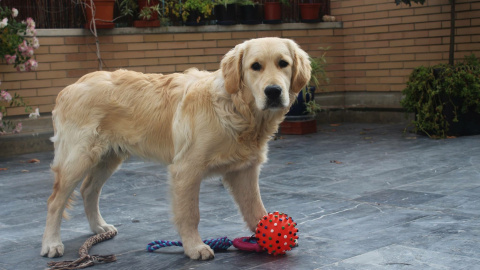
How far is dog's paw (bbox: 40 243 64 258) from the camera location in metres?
4.23

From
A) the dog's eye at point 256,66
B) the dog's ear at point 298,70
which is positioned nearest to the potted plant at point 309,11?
the dog's ear at point 298,70

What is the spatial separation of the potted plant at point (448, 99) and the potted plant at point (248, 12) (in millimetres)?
3005

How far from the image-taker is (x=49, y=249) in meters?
4.25

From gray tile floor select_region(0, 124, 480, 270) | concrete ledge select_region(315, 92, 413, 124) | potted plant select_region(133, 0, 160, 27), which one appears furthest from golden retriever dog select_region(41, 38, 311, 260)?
concrete ledge select_region(315, 92, 413, 124)

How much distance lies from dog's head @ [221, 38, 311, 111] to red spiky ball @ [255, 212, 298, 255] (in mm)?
738

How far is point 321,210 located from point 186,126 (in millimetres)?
1545

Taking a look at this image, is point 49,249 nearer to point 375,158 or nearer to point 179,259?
point 179,259

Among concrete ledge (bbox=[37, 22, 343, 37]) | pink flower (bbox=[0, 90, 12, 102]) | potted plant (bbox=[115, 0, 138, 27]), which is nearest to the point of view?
pink flower (bbox=[0, 90, 12, 102])

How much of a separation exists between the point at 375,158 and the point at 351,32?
4597 millimetres

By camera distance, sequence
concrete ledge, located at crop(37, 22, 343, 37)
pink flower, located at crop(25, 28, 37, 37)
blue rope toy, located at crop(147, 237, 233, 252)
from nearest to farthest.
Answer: blue rope toy, located at crop(147, 237, 233, 252) < pink flower, located at crop(25, 28, 37, 37) < concrete ledge, located at crop(37, 22, 343, 37)

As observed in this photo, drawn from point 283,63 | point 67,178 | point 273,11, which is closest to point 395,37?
point 273,11

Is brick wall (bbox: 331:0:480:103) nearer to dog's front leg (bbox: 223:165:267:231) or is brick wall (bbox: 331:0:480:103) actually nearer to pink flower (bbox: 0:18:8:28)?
pink flower (bbox: 0:18:8:28)

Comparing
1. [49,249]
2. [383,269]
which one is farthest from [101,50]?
[383,269]

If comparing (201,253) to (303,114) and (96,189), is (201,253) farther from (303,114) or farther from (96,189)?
(303,114)
